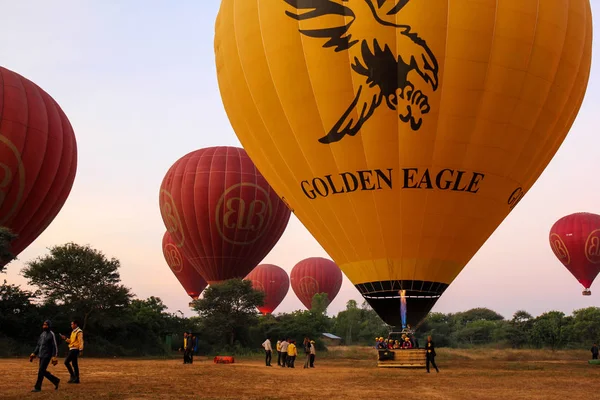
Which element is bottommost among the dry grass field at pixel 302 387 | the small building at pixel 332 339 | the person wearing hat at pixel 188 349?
the dry grass field at pixel 302 387

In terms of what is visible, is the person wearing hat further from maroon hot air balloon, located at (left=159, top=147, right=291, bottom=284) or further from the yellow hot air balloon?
maroon hot air balloon, located at (left=159, top=147, right=291, bottom=284)

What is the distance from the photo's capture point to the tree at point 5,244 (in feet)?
103

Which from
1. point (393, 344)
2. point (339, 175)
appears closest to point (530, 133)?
point (339, 175)

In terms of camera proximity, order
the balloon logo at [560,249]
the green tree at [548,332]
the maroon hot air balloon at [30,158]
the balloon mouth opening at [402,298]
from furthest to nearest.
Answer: the green tree at [548,332]
the balloon logo at [560,249]
the maroon hot air balloon at [30,158]
the balloon mouth opening at [402,298]

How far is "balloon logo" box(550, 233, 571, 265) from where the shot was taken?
65188 millimetres

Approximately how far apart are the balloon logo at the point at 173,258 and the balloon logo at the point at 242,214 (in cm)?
1701

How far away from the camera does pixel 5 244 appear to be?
3139 cm

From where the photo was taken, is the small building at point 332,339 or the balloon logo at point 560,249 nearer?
the balloon logo at point 560,249

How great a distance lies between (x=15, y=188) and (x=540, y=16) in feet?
89.4

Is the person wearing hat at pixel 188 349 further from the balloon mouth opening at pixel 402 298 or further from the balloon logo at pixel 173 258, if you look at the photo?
the balloon logo at pixel 173 258

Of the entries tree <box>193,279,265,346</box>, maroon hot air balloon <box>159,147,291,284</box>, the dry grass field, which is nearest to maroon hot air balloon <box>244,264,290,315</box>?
maroon hot air balloon <box>159,147,291,284</box>

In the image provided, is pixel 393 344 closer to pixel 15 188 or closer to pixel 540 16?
pixel 540 16

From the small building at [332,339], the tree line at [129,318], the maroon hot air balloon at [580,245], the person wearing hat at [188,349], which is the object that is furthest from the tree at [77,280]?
the small building at [332,339]

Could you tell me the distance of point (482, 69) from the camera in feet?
70.6
